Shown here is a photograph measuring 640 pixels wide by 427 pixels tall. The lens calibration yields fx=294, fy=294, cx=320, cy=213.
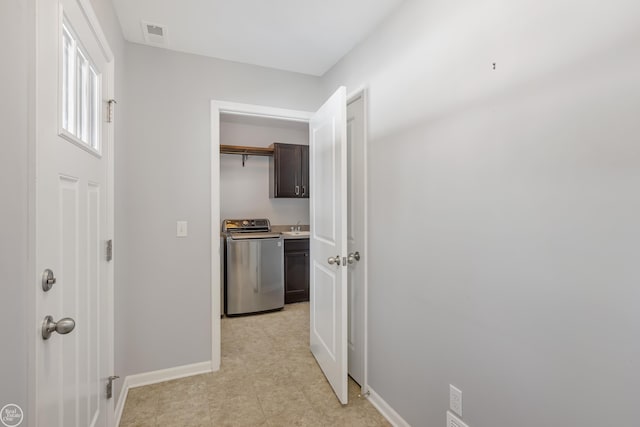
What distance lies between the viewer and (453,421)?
133 cm

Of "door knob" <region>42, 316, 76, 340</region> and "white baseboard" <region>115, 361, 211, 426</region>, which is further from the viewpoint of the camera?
"white baseboard" <region>115, 361, 211, 426</region>

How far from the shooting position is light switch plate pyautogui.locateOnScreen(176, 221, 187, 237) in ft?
7.19

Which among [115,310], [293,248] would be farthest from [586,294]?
[293,248]

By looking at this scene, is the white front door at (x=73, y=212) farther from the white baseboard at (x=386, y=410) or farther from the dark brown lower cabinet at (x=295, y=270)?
the dark brown lower cabinet at (x=295, y=270)

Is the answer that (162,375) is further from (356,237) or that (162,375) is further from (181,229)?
(356,237)

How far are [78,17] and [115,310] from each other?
1.47 meters

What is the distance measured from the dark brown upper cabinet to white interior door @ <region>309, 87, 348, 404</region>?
1649mm

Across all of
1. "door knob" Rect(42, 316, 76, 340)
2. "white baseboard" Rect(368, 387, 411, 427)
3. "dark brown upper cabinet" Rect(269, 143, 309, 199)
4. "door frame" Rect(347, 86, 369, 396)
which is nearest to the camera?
"door knob" Rect(42, 316, 76, 340)

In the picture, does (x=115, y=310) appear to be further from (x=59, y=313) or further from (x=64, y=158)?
(x=64, y=158)

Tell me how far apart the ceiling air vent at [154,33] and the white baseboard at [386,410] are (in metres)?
2.71

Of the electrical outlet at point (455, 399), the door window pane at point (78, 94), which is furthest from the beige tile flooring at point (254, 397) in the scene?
the door window pane at point (78, 94)

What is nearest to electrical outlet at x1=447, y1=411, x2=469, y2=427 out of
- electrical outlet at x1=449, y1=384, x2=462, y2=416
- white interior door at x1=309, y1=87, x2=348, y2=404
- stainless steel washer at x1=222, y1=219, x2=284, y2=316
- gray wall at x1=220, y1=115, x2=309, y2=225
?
electrical outlet at x1=449, y1=384, x2=462, y2=416

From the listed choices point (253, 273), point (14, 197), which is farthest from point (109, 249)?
point (253, 273)

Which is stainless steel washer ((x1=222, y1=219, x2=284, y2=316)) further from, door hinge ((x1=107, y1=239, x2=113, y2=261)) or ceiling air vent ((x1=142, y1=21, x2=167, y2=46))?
ceiling air vent ((x1=142, y1=21, x2=167, y2=46))
